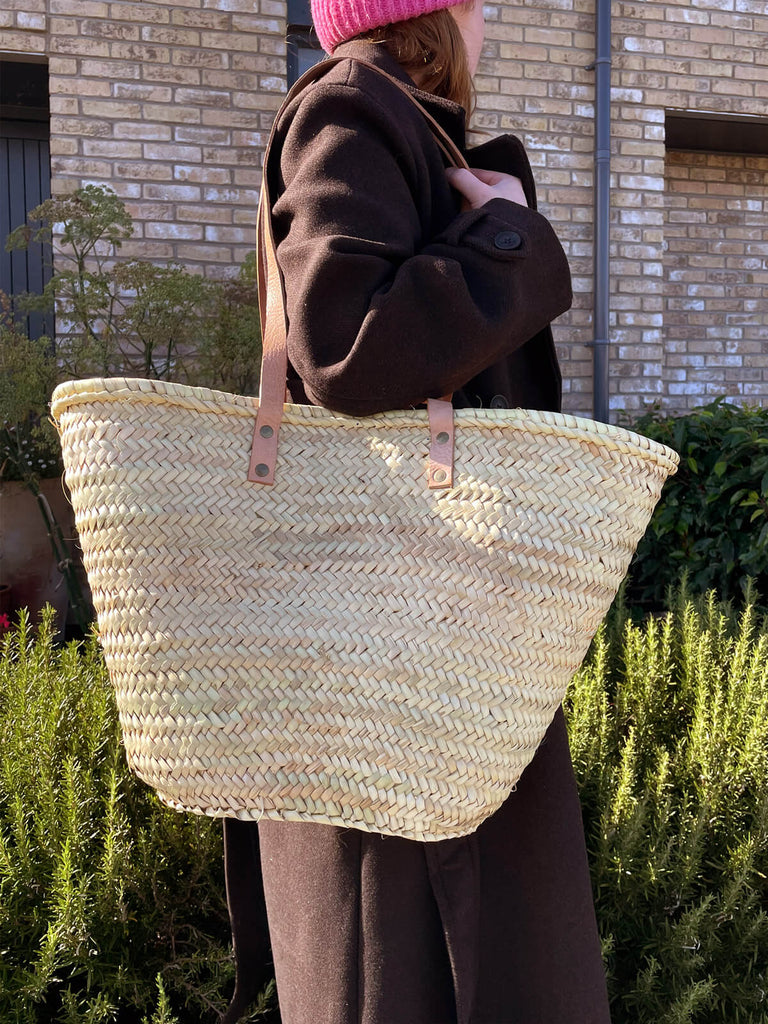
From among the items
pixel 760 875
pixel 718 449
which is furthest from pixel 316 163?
pixel 718 449

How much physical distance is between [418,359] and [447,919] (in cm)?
63

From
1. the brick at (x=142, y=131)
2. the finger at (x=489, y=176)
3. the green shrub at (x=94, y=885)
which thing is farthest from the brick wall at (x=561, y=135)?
the finger at (x=489, y=176)

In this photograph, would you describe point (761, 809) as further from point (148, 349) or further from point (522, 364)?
point (148, 349)

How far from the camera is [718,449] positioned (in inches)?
156

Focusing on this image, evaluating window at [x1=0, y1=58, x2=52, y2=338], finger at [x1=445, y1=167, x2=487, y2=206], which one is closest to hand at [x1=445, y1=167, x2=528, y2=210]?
finger at [x1=445, y1=167, x2=487, y2=206]

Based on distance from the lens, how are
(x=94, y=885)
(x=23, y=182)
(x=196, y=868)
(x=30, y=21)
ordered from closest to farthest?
(x=94, y=885) → (x=196, y=868) → (x=30, y=21) → (x=23, y=182)

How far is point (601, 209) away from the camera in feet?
15.2

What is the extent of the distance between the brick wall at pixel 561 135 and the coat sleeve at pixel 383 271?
131 inches

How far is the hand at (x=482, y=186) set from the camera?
3.60 ft

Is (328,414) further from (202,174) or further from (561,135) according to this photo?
(561,135)

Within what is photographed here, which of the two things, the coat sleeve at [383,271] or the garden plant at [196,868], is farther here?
the garden plant at [196,868]

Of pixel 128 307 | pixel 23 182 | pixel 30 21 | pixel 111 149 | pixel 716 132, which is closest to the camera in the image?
pixel 128 307

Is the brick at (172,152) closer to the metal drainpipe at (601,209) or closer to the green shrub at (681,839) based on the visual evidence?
the metal drainpipe at (601,209)

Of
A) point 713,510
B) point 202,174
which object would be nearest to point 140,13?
point 202,174
